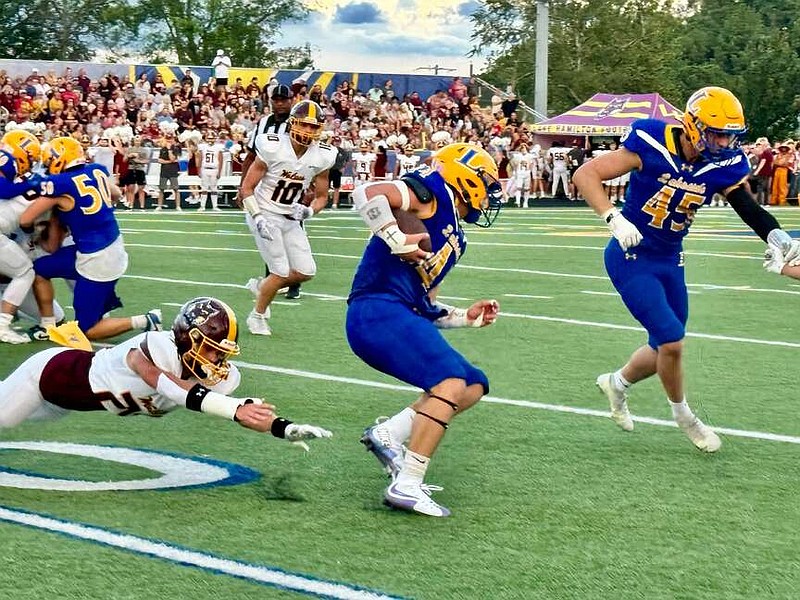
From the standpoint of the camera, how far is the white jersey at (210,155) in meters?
26.5

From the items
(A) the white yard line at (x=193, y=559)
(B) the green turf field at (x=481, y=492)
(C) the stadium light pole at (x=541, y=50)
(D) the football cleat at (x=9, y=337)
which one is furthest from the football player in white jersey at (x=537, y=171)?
(A) the white yard line at (x=193, y=559)

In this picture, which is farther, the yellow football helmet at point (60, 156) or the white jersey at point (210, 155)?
the white jersey at point (210, 155)

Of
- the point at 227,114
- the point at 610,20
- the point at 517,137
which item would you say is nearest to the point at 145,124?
the point at 227,114

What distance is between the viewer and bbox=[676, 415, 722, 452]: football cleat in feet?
20.8

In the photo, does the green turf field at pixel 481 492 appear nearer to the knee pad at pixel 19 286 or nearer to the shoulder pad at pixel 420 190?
the knee pad at pixel 19 286

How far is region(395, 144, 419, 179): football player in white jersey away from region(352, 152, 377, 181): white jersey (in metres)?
0.61

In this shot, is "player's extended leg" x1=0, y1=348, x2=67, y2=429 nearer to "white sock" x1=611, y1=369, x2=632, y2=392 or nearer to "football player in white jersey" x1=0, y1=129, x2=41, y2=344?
"white sock" x1=611, y1=369, x2=632, y2=392

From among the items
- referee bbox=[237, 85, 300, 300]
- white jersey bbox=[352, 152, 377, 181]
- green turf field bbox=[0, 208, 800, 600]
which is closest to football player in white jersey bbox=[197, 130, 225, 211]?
white jersey bbox=[352, 152, 377, 181]

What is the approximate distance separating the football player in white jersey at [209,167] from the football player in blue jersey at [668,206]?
20.7 m

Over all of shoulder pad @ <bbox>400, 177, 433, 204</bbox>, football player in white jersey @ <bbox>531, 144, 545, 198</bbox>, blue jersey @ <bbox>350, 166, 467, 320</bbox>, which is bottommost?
football player in white jersey @ <bbox>531, 144, 545, 198</bbox>

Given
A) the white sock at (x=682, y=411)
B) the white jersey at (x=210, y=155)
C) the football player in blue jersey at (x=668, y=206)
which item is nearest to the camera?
the football player in blue jersey at (x=668, y=206)

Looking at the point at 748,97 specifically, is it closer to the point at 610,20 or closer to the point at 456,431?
the point at 610,20

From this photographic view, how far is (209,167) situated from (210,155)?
29 centimetres

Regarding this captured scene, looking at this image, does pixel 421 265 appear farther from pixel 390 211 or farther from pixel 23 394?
pixel 23 394
